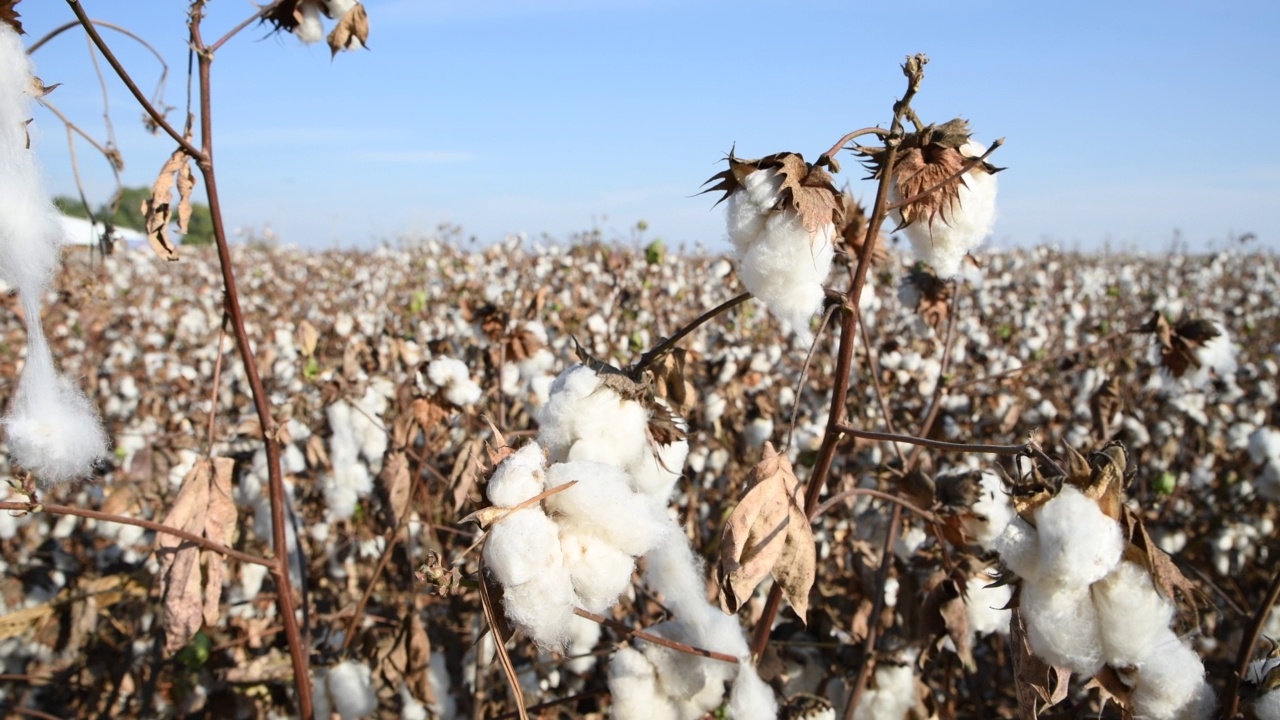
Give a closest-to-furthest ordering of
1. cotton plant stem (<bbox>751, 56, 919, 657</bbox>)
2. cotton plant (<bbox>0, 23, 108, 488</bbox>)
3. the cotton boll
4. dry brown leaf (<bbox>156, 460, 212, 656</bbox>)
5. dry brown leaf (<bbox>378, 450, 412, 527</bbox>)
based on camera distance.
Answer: cotton plant stem (<bbox>751, 56, 919, 657</bbox>) → cotton plant (<bbox>0, 23, 108, 488</bbox>) → dry brown leaf (<bbox>156, 460, 212, 656</bbox>) → the cotton boll → dry brown leaf (<bbox>378, 450, 412, 527</bbox>)

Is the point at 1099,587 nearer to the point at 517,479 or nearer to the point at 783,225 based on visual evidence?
the point at 783,225

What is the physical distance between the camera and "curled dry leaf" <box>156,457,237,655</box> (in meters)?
1.45

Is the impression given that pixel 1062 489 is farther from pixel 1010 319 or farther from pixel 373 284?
pixel 373 284

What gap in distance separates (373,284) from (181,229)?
8.39 meters

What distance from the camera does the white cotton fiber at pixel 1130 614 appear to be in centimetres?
100

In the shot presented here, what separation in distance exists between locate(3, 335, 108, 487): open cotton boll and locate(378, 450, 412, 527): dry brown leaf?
78 centimetres

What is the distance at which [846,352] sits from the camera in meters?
1.11

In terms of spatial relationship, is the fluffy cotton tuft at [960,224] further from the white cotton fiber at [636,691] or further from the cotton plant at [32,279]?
the cotton plant at [32,279]

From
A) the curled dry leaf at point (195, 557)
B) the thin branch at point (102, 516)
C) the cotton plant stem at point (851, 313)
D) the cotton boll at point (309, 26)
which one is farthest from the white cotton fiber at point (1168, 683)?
the cotton boll at point (309, 26)

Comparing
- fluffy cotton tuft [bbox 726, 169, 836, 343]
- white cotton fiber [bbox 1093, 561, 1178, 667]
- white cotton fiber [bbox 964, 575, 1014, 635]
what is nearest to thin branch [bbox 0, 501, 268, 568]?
fluffy cotton tuft [bbox 726, 169, 836, 343]

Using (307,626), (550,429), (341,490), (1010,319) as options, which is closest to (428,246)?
(1010,319)

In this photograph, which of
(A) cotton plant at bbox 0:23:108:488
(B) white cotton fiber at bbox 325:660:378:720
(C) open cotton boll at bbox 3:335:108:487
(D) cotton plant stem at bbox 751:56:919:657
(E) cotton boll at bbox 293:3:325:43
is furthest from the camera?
(B) white cotton fiber at bbox 325:660:378:720

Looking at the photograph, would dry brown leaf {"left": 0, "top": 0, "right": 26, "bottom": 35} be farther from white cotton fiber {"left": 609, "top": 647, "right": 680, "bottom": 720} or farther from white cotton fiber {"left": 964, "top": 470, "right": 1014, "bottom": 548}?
white cotton fiber {"left": 964, "top": 470, "right": 1014, "bottom": 548}

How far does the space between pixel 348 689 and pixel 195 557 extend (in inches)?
25.2
